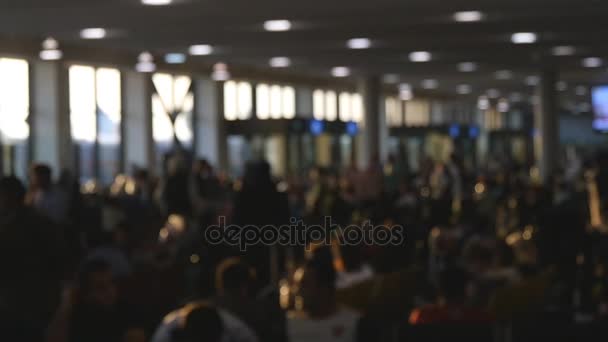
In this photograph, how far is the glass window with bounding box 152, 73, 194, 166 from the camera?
34281mm

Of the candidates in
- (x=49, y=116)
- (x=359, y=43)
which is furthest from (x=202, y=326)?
(x=49, y=116)

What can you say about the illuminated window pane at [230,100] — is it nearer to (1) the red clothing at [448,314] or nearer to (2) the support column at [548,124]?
A: (2) the support column at [548,124]

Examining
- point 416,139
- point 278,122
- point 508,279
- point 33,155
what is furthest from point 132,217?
point 416,139

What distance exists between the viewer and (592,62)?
3148 cm

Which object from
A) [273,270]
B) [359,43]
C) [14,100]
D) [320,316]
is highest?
[359,43]

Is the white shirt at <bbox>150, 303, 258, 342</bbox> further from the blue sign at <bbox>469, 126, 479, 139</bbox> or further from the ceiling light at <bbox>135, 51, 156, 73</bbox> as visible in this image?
the blue sign at <bbox>469, 126, 479, 139</bbox>

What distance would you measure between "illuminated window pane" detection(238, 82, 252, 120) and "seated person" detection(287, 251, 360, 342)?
3240 centimetres

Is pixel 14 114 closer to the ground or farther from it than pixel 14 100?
closer to the ground

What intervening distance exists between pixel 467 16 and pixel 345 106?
99.0 feet

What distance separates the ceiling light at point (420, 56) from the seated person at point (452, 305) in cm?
1936

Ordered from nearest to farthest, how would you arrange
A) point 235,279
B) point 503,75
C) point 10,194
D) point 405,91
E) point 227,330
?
point 227,330 → point 235,279 → point 10,194 → point 503,75 → point 405,91

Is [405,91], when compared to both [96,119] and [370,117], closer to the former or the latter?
[370,117]

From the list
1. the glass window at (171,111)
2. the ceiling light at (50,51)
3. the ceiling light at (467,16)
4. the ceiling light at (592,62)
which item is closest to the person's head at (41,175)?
the ceiling light at (467,16)

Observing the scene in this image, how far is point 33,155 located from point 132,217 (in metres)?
13.9
